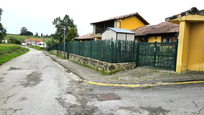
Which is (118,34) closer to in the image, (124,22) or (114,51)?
(114,51)

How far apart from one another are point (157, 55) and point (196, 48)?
199 centimetres

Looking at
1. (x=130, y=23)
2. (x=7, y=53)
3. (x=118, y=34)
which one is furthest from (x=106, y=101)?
(x=7, y=53)

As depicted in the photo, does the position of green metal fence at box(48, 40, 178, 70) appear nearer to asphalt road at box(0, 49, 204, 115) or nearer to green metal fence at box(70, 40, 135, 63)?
green metal fence at box(70, 40, 135, 63)

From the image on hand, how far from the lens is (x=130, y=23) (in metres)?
24.9

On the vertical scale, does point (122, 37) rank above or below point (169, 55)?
above

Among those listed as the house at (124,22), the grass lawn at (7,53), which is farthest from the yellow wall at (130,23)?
the grass lawn at (7,53)

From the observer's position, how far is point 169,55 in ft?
25.6

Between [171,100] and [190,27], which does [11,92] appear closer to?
[171,100]

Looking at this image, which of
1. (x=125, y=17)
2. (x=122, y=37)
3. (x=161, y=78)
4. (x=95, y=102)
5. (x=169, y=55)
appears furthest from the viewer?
(x=125, y=17)

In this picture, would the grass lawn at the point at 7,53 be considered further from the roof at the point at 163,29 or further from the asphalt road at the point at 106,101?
the roof at the point at 163,29

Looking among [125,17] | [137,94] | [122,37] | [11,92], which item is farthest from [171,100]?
[125,17]

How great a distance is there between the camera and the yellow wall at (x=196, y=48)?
724 centimetres

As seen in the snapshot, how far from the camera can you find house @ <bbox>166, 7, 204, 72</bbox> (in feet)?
22.8

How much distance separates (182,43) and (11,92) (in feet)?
26.5
